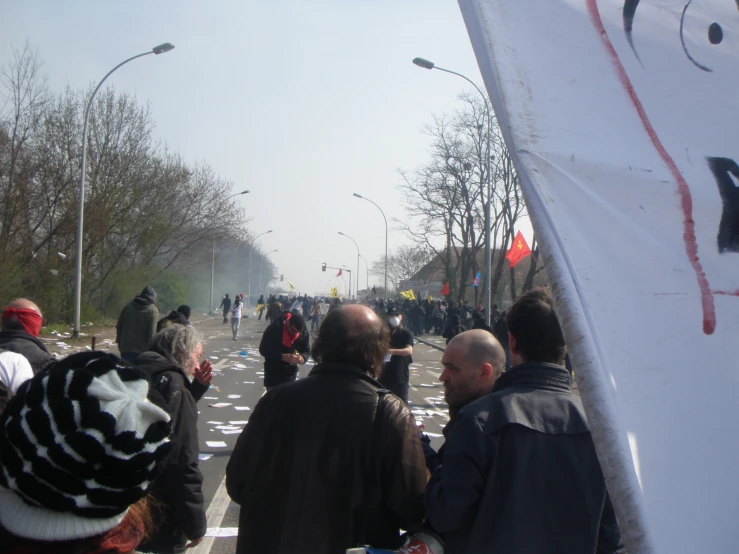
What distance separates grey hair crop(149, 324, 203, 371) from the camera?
371 cm

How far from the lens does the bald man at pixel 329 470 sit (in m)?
2.25

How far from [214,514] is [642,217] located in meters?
5.18

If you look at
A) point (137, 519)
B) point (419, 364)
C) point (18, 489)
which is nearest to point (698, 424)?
point (137, 519)

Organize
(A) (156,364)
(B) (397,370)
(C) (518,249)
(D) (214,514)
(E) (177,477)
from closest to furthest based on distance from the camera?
(E) (177,477), (A) (156,364), (D) (214,514), (B) (397,370), (C) (518,249)

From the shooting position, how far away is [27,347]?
4273 mm

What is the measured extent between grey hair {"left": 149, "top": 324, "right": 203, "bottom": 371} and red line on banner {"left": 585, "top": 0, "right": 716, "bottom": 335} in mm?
2829

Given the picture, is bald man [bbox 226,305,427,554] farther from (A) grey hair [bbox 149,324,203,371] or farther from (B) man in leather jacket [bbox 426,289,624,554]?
(A) grey hair [bbox 149,324,203,371]

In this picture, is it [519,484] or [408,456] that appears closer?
[519,484]

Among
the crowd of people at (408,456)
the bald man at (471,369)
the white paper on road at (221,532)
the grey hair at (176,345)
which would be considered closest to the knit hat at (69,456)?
the crowd of people at (408,456)

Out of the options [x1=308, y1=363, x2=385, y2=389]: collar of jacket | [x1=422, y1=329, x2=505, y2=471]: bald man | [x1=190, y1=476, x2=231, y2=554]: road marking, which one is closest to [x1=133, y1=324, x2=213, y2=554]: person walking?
[x1=308, y1=363, x2=385, y2=389]: collar of jacket

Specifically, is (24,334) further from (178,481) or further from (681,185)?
(681,185)

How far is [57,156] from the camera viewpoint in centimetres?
→ 2792

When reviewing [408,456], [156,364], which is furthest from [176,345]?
[408,456]

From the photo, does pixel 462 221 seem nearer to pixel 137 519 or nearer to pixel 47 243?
pixel 47 243
